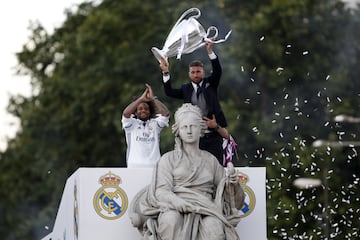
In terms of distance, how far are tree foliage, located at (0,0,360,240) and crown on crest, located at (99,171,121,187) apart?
2130cm

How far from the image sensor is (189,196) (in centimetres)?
2662

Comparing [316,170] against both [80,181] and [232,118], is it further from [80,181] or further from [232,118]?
[80,181]

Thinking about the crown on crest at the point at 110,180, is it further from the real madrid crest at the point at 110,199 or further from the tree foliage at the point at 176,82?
the tree foliage at the point at 176,82

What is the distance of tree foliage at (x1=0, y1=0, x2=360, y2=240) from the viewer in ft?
175

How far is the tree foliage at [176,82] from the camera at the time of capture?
53344 mm

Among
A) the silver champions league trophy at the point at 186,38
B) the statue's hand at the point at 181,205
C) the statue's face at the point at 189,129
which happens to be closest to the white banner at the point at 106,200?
the statue's face at the point at 189,129

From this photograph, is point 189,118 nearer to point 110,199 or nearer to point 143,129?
Result: point 110,199

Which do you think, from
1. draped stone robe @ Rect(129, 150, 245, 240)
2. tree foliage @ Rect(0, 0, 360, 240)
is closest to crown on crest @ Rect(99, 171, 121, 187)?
draped stone robe @ Rect(129, 150, 245, 240)

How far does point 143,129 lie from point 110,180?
1.49 meters

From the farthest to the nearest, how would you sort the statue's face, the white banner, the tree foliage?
the tree foliage
the white banner
the statue's face

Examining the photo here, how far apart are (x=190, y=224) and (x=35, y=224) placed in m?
36.7

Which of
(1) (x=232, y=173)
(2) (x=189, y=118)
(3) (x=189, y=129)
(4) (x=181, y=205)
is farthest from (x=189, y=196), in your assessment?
(2) (x=189, y=118)

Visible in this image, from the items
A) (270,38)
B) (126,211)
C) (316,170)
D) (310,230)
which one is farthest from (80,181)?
(270,38)

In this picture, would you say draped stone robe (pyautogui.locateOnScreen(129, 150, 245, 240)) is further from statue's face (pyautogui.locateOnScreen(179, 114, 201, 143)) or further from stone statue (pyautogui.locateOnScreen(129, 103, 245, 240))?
statue's face (pyautogui.locateOnScreen(179, 114, 201, 143))
